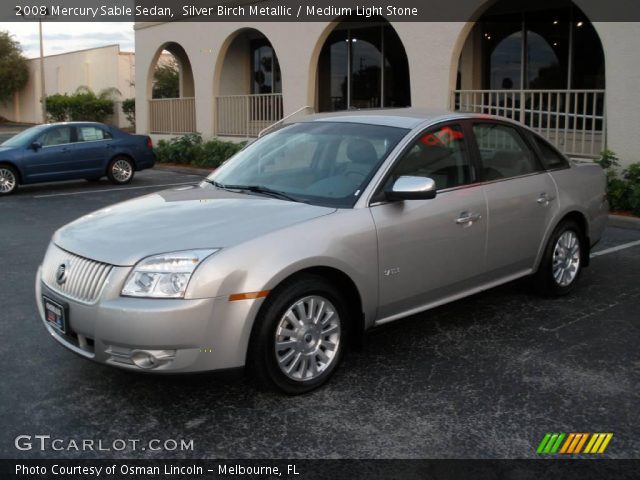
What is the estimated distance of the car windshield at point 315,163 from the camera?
184 inches

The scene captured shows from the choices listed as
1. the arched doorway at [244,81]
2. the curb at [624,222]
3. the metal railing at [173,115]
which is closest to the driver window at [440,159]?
the curb at [624,222]

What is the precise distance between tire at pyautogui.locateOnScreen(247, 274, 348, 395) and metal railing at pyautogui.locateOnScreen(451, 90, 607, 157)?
763 cm

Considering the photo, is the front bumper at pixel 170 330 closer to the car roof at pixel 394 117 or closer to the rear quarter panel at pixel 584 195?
the car roof at pixel 394 117

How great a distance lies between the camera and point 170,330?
368 centimetres

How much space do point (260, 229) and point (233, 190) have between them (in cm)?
101

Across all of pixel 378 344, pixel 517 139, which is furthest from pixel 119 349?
pixel 517 139

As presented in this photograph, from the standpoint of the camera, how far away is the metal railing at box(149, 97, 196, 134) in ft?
65.5

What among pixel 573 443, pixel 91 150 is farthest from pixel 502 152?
pixel 91 150

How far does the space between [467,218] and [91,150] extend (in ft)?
38.3

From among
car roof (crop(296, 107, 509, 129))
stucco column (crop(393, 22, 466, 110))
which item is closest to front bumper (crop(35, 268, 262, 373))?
car roof (crop(296, 107, 509, 129))

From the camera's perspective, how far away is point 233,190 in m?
4.99

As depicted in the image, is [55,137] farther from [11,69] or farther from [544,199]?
[11,69]
